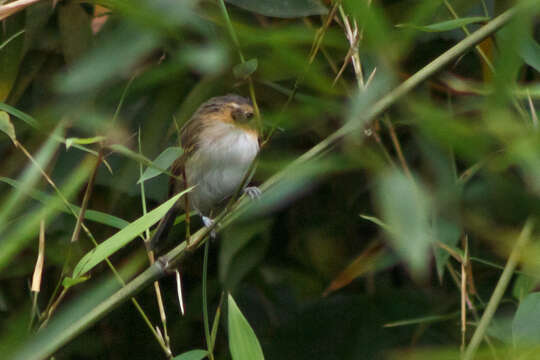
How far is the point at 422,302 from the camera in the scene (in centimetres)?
157

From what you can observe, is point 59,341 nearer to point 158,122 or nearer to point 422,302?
point 158,122

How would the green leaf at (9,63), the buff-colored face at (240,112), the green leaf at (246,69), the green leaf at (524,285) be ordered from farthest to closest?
the buff-colored face at (240,112) → the green leaf at (9,63) → the green leaf at (524,285) → the green leaf at (246,69)

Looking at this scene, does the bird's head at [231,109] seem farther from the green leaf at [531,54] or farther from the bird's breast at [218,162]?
the green leaf at [531,54]

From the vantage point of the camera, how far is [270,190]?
0.90 m

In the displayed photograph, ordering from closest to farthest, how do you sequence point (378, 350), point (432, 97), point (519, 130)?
point (519, 130) → point (432, 97) → point (378, 350)

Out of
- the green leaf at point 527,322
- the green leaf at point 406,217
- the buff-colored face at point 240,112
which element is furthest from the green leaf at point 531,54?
the buff-colored face at point 240,112

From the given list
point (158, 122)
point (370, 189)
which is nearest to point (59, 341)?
point (158, 122)

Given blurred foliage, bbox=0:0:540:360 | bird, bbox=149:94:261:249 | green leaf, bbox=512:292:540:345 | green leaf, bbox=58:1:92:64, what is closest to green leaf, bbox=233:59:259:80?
blurred foliage, bbox=0:0:540:360

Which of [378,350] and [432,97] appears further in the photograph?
[378,350]

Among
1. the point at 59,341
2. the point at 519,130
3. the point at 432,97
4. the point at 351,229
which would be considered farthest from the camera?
the point at 351,229

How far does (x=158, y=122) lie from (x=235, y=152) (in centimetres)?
27

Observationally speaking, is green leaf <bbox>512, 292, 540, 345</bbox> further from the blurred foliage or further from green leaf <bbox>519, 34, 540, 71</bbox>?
green leaf <bbox>519, 34, 540, 71</bbox>

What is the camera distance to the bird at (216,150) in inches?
65.6

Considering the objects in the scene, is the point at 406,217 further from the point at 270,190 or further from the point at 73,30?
the point at 73,30
